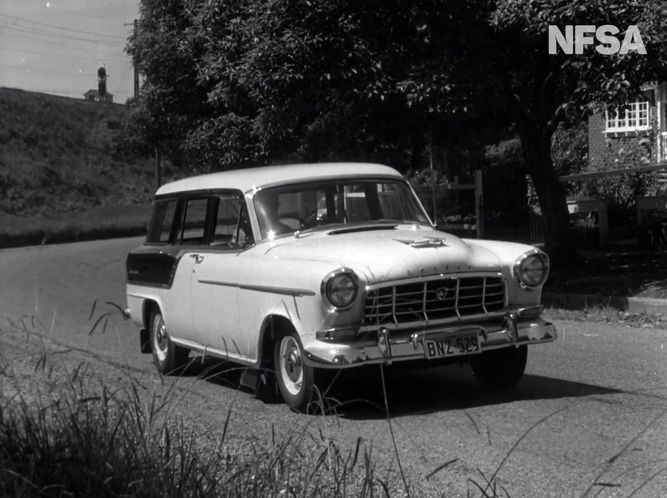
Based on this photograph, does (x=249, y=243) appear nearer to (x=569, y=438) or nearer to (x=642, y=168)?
(x=569, y=438)

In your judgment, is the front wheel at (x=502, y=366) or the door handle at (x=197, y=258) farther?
the door handle at (x=197, y=258)

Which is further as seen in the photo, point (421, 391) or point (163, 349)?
point (163, 349)

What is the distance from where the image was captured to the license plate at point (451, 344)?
7293 mm

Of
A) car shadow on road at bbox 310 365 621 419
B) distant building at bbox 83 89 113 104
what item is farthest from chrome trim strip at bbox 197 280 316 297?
distant building at bbox 83 89 113 104

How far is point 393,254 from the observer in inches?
293

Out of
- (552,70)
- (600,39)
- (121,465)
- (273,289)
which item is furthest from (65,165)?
(121,465)

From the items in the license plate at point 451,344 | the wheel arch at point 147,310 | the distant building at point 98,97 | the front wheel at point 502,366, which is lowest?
the front wheel at point 502,366

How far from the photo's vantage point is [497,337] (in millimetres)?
7590

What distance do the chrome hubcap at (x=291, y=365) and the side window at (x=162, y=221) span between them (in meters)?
2.71

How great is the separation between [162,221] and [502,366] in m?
3.62

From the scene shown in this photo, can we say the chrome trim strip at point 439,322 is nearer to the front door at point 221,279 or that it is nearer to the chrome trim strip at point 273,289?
the chrome trim strip at point 273,289

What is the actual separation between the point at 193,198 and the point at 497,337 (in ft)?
11.0

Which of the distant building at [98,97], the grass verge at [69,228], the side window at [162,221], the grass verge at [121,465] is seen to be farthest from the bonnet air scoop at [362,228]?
the distant building at [98,97]

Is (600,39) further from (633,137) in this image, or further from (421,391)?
(633,137)
